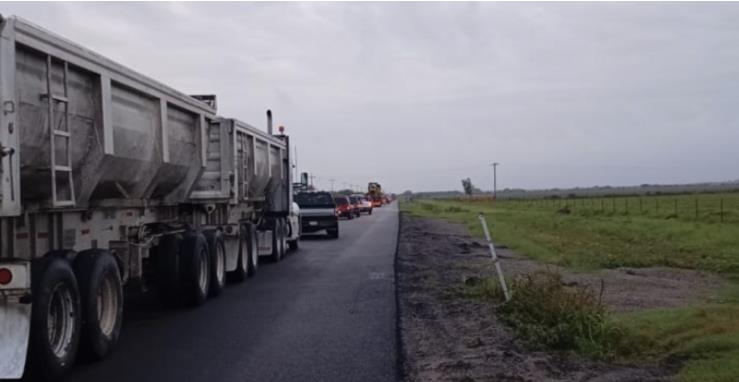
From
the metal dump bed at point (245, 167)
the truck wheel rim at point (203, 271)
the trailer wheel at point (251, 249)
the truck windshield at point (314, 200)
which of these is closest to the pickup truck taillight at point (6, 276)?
the truck wheel rim at point (203, 271)

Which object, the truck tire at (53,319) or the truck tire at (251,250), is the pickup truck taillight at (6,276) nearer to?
the truck tire at (53,319)

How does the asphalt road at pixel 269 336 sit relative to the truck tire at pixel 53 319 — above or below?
below

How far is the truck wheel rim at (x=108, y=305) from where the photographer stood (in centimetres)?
885

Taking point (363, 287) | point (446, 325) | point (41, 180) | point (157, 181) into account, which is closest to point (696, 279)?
point (363, 287)

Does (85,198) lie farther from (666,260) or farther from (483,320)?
(666,260)

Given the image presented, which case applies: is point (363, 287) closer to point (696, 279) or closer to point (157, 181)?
point (157, 181)

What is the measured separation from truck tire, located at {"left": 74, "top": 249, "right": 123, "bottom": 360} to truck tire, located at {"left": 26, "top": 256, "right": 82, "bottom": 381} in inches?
10.6

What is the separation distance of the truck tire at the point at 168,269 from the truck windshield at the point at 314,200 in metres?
19.7

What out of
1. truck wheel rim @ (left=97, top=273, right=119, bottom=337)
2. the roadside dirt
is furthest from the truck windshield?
truck wheel rim @ (left=97, top=273, right=119, bottom=337)

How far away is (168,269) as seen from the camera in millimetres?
12281

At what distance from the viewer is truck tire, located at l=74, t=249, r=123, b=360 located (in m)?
8.33

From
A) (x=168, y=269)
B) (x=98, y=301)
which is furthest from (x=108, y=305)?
(x=168, y=269)

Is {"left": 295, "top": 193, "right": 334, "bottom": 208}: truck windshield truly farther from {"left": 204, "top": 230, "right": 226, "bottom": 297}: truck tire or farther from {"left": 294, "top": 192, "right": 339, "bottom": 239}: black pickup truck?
{"left": 204, "top": 230, "right": 226, "bottom": 297}: truck tire

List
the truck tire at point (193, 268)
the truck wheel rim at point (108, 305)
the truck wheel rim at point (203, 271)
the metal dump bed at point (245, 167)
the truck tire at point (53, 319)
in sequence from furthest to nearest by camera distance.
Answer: the metal dump bed at point (245, 167) → the truck wheel rim at point (203, 271) → the truck tire at point (193, 268) → the truck wheel rim at point (108, 305) → the truck tire at point (53, 319)
